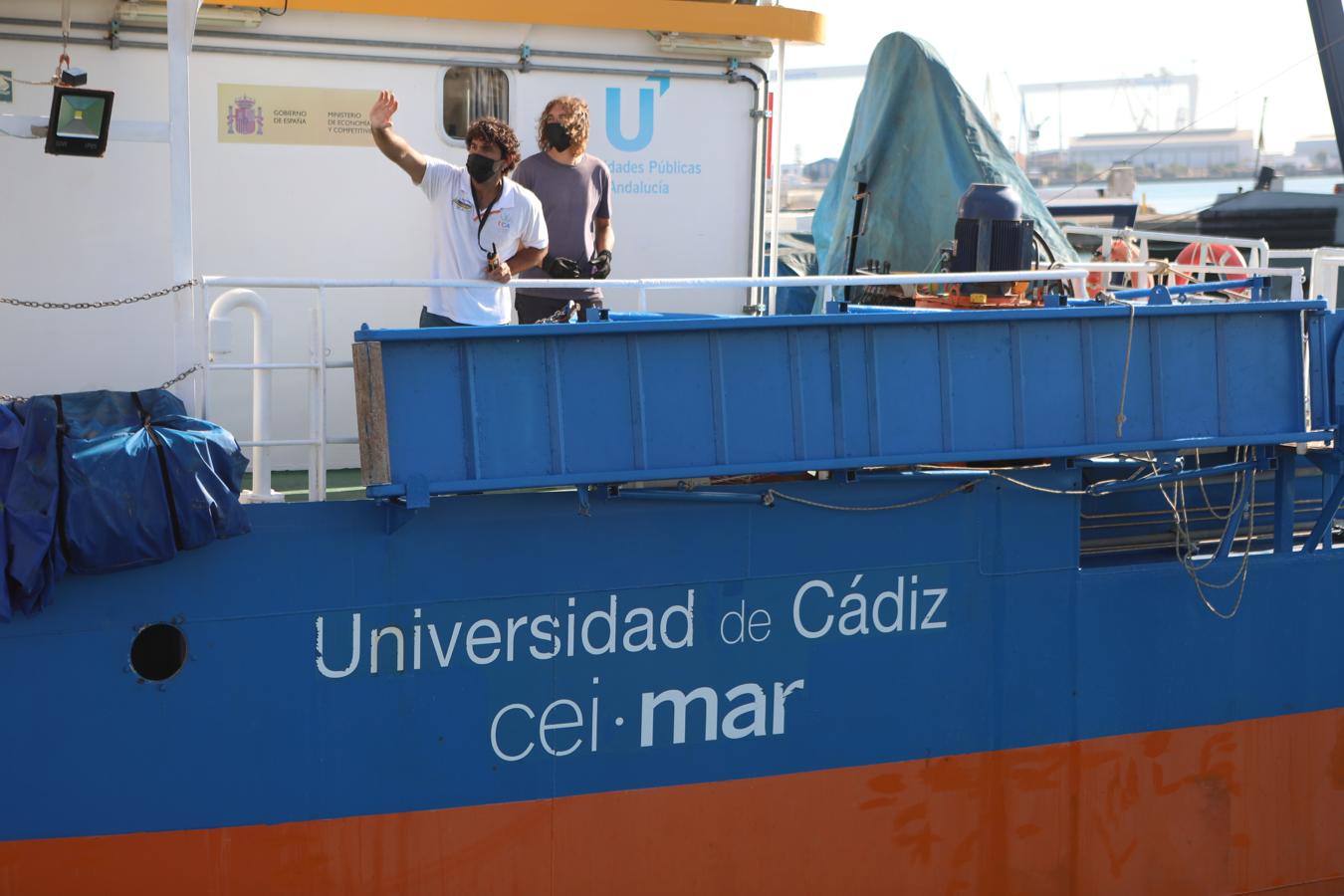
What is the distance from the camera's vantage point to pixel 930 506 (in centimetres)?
580

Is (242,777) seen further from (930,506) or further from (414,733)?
(930,506)

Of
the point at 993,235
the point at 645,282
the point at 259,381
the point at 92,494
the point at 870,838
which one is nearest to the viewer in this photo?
the point at 92,494

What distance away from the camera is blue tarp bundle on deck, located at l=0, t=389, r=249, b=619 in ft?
14.6

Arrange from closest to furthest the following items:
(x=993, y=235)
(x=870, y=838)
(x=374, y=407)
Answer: (x=374, y=407) → (x=870, y=838) → (x=993, y=235)

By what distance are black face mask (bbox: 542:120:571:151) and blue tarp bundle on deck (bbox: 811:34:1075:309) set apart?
3207mm

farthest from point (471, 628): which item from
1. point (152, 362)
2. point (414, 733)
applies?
point (152, 362)

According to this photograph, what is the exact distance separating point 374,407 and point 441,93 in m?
3.01

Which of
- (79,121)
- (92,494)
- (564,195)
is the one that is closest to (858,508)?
(564,195)

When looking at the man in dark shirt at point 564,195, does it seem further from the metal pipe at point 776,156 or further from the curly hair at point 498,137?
the metal pipe at point 776,156

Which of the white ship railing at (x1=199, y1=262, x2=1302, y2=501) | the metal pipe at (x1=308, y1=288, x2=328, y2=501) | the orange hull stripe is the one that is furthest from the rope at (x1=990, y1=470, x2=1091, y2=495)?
the metal pipe at (x1=308, y1=288, x2=328, y2=501)

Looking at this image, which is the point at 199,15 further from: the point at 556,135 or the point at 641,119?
the point at 641,119

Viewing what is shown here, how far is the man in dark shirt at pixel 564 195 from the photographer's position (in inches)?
260

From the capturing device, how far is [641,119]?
25.0ft

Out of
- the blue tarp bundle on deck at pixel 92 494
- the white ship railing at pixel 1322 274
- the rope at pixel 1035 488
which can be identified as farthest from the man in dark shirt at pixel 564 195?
the white ship railing at pixel 1322 274
